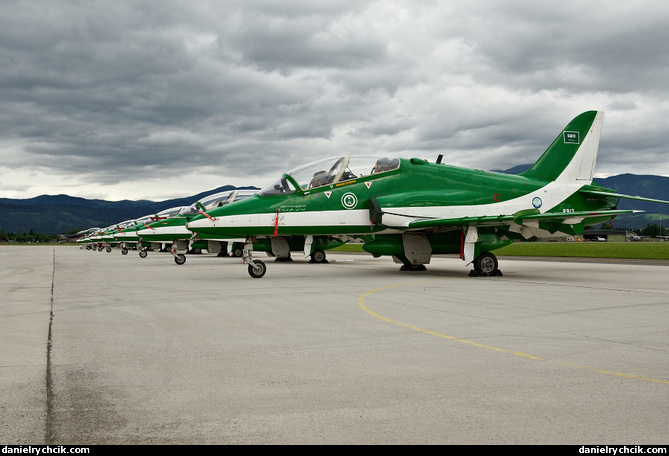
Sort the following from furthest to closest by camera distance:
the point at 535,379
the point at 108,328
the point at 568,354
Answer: the point at 108,328 → the point at 568,354 → the point at 535,379

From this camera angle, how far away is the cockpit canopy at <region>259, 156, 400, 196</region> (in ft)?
48.8

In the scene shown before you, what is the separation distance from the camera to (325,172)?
15.1m

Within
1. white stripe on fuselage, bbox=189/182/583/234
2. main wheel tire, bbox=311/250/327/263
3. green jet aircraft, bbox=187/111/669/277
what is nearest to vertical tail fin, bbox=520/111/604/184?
green jet aircraft, bbox=187/111/669/277

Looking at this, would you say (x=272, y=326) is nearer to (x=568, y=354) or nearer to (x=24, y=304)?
(x=568, y=354)

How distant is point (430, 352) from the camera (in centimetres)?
524

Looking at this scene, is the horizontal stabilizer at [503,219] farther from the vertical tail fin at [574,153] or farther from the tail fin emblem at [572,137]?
the tail fin emblem at [572,137]

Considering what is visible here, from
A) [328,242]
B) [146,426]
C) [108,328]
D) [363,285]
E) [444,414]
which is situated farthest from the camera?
[328,242]

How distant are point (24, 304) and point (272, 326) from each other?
5128 millimetres

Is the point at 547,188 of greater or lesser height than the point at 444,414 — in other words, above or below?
above

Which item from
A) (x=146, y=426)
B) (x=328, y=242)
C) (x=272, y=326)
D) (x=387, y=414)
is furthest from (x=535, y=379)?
(x=328, y=242)

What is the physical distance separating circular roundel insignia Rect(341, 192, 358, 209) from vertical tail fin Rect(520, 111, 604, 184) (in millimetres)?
6965

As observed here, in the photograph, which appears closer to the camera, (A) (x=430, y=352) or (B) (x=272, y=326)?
(A) (x=430, y=352)

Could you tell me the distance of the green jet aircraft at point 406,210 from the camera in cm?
1440

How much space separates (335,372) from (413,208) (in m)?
11.0
